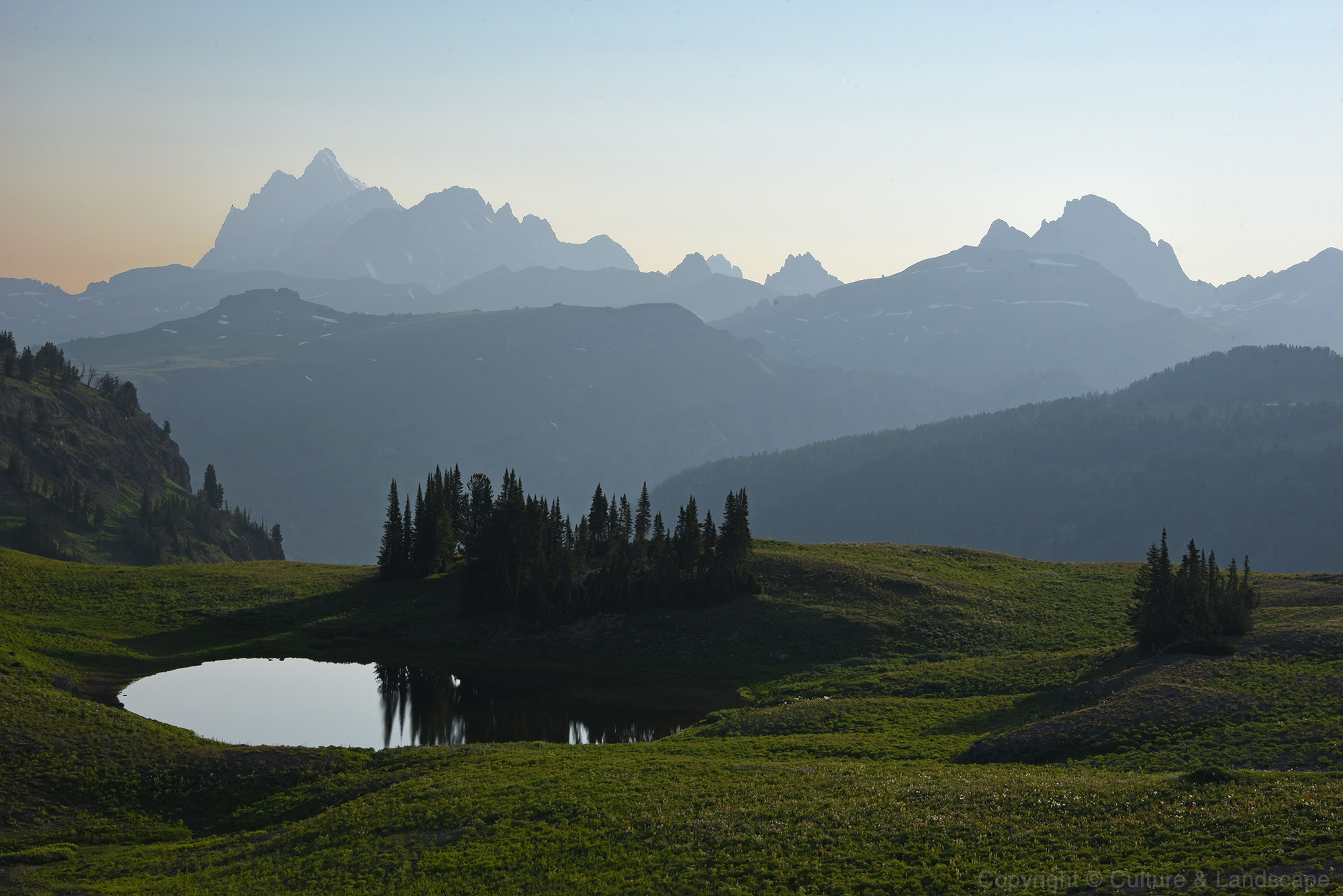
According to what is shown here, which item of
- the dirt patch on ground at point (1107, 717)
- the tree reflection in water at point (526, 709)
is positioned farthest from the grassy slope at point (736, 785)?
the tree reflection in water at point (526, 709)

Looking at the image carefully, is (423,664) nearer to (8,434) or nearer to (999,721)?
(999,721)

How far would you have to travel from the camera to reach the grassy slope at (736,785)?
2852 centimetres

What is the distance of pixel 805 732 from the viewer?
54062 millimetres

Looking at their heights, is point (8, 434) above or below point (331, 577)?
above

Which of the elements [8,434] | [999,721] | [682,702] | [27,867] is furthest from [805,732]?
[8,434]

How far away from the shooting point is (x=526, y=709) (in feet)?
225

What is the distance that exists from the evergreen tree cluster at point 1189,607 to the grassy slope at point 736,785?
9.95ft

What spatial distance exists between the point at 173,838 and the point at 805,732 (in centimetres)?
3389

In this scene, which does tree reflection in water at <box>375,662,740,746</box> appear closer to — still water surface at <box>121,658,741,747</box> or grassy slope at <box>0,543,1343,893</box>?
still water surface at <box>121,658,741,747</box>

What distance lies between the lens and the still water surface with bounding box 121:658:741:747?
201 ft

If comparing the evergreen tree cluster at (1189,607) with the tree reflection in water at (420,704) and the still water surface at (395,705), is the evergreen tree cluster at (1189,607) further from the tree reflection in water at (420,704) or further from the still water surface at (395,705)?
the tree reflection in water at (420,704)

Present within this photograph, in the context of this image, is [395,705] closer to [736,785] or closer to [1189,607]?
[736,785]

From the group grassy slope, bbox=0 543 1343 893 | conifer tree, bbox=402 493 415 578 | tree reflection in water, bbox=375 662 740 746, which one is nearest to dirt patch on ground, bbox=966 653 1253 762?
grassy slope, bbox=0 543 1343 893

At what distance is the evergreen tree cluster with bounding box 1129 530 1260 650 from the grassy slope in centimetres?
303
